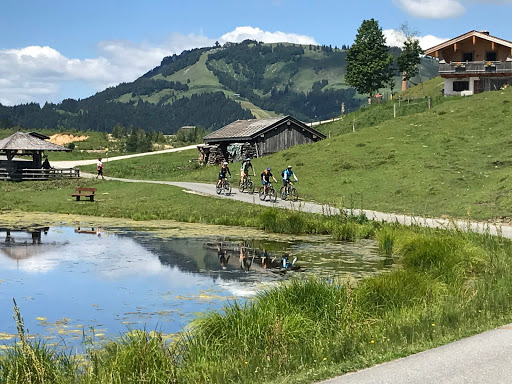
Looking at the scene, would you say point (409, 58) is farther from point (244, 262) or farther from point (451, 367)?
point (451, 367)

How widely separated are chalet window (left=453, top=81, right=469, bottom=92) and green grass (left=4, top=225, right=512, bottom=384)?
219ft

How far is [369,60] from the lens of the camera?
9231cm

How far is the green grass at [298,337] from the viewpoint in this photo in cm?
965

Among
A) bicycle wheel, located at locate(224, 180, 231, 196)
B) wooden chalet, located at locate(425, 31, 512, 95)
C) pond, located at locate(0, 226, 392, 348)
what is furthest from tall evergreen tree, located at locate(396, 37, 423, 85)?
pond, located at locate(0, 226, 392, 348)

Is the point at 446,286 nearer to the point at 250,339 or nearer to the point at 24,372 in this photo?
the point at 250,339

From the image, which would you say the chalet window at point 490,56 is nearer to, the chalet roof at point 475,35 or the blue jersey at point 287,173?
the chalet roof at point 475,35

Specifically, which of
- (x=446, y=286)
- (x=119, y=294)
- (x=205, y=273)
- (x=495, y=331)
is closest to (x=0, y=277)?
(x=119, y=294)

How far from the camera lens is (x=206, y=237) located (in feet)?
92.2

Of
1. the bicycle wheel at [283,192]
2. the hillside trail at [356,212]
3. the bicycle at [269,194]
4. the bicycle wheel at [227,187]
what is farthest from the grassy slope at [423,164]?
the bicycle wheel at [227,187]

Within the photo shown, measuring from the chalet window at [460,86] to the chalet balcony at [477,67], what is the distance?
2.03 m

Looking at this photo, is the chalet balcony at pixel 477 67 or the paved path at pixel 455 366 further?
the chalet balcony at pixel 477 67

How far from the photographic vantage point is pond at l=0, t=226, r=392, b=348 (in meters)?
14.3

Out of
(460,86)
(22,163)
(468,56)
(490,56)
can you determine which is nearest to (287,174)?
(22,163)

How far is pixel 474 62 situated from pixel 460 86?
329 centimetres
